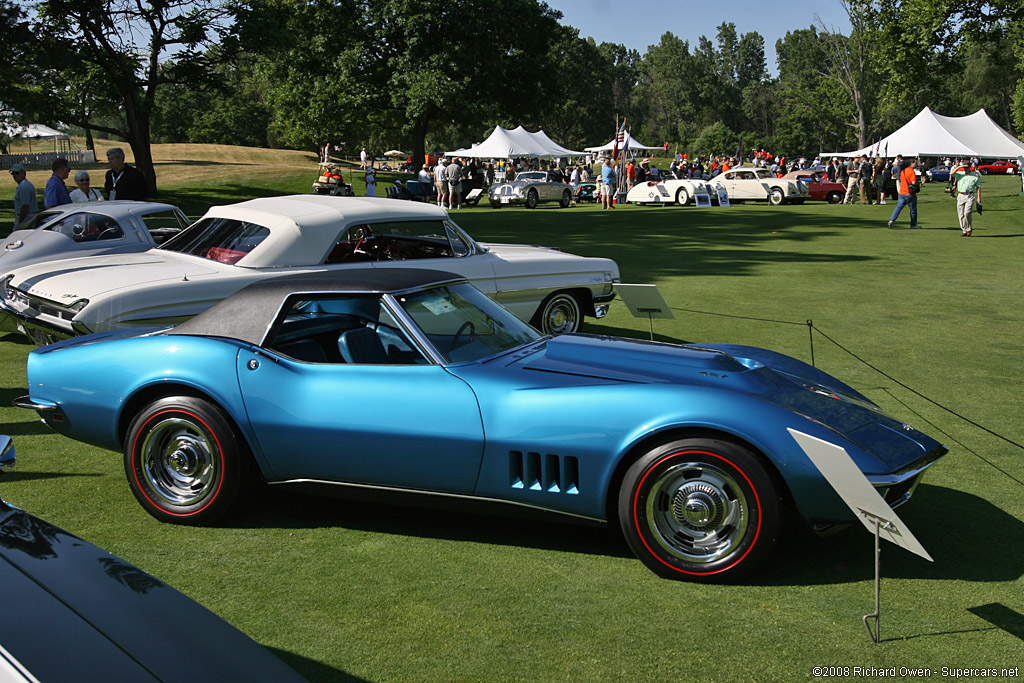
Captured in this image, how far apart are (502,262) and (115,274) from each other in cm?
341

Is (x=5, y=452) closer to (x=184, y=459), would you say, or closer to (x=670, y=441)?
(x=184, y=459)

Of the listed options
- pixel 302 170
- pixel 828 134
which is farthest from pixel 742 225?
pixel 828 134

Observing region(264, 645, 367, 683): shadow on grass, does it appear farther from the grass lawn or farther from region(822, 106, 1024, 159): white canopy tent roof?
region(822, 106, 1024, 159): white canopy tent roof

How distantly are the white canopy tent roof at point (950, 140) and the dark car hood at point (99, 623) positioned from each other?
41.1 metres

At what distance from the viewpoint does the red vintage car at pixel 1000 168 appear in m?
72.4

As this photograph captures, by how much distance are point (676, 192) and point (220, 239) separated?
2882 cm

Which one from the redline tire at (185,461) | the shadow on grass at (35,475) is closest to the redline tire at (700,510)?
the redline tire at (185,461)

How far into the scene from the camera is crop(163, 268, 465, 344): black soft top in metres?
4.39

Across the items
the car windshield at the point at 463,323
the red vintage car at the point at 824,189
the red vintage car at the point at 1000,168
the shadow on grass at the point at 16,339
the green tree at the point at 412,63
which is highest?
the green tree at the point at 412,63

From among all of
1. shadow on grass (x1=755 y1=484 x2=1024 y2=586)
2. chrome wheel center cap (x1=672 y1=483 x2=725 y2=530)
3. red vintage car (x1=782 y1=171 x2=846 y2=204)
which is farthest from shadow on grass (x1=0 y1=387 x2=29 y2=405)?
red vintage car (x1=782 y1=171 x2=846 y2=204)

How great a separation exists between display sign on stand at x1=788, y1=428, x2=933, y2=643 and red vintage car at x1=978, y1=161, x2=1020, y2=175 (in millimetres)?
77974

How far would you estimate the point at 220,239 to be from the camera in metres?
7.75

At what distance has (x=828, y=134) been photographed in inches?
→ 4751

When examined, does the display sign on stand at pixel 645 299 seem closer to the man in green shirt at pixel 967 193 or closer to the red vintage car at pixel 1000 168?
the man in green shirt at pixel 967 193
